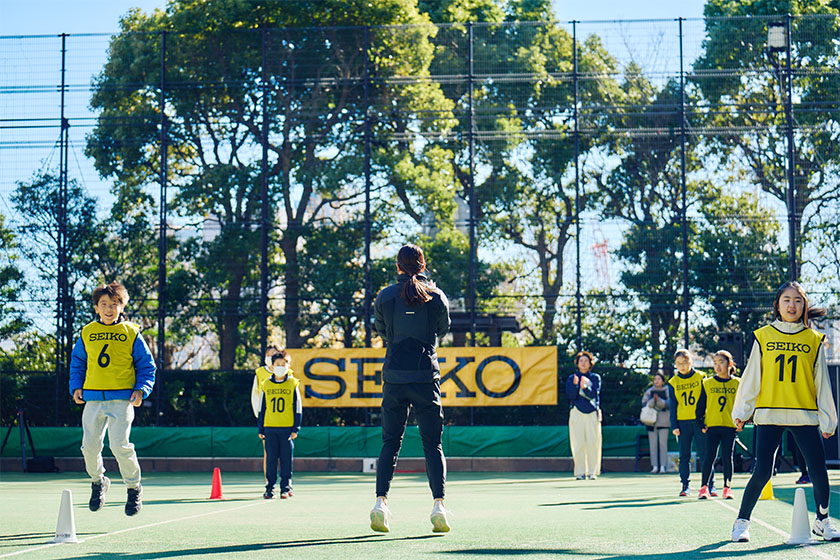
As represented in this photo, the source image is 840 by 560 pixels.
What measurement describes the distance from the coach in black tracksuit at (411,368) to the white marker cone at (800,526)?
7.39ft

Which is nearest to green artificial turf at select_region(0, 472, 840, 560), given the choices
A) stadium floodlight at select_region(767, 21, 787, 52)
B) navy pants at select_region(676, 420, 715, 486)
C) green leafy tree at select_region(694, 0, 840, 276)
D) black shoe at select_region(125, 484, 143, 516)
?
black shoe at select_region(125, 484, 143, 516)

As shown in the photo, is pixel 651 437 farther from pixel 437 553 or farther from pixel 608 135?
pixel 437 553

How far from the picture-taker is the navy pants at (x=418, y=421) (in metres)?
7.91

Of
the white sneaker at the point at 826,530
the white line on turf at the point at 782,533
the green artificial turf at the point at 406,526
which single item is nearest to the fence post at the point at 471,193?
the green artificial turf at the point at 406,526

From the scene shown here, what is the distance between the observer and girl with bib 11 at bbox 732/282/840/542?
25.0 ft

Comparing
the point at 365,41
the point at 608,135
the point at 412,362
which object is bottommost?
the point at 412,362

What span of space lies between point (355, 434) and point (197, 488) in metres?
7.85

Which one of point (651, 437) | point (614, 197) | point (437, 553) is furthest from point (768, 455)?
point (614, 197)

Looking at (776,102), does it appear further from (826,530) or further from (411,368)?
(411,368)

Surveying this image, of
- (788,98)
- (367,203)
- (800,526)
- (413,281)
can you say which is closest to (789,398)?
(800,526)

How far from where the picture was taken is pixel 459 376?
23844mm

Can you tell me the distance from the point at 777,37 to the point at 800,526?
19.8m

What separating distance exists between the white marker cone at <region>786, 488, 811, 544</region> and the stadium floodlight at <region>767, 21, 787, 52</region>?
770 inches

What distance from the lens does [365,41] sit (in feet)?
84.4
